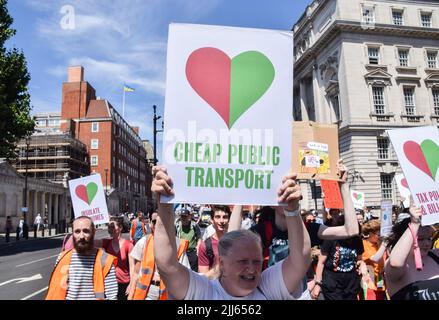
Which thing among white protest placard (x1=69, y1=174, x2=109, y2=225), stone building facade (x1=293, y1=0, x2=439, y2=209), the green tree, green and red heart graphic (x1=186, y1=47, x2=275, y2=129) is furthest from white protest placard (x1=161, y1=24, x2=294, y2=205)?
stone building facade (x1=293, y1=0, x2=439, y2=209)

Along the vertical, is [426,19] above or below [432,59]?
above

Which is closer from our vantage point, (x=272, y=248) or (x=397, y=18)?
(x=272, y=248)

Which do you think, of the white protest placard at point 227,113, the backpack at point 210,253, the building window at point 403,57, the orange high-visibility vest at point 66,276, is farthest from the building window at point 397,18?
the orange high-visibility vest at point 66,276

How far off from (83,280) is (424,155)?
330 cm

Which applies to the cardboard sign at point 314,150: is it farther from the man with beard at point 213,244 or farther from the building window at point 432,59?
the building window at point 432,59

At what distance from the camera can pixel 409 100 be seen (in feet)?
119

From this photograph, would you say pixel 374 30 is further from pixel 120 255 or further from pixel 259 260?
pixel 259 260

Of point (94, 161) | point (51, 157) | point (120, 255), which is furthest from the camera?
point (94, 161)

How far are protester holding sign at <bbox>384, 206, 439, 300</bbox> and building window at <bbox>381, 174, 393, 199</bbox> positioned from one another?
109 feet

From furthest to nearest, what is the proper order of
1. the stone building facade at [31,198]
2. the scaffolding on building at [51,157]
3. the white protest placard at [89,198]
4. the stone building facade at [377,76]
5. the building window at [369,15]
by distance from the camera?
the scaffolding on building at [51,157] < the building window at [369,15] < the stone building facade at [31,198] < the stone building facade at [377,76] < the white protest placard at [89,198]

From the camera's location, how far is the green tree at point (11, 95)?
2130cm

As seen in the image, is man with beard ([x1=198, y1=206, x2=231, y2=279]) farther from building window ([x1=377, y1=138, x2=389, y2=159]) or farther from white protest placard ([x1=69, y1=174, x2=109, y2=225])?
building window ([x1=377, y1=138, x2=389, y2=159])

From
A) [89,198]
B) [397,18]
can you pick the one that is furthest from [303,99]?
[89,198]

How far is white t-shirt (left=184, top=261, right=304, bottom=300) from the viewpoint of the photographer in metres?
2.23
